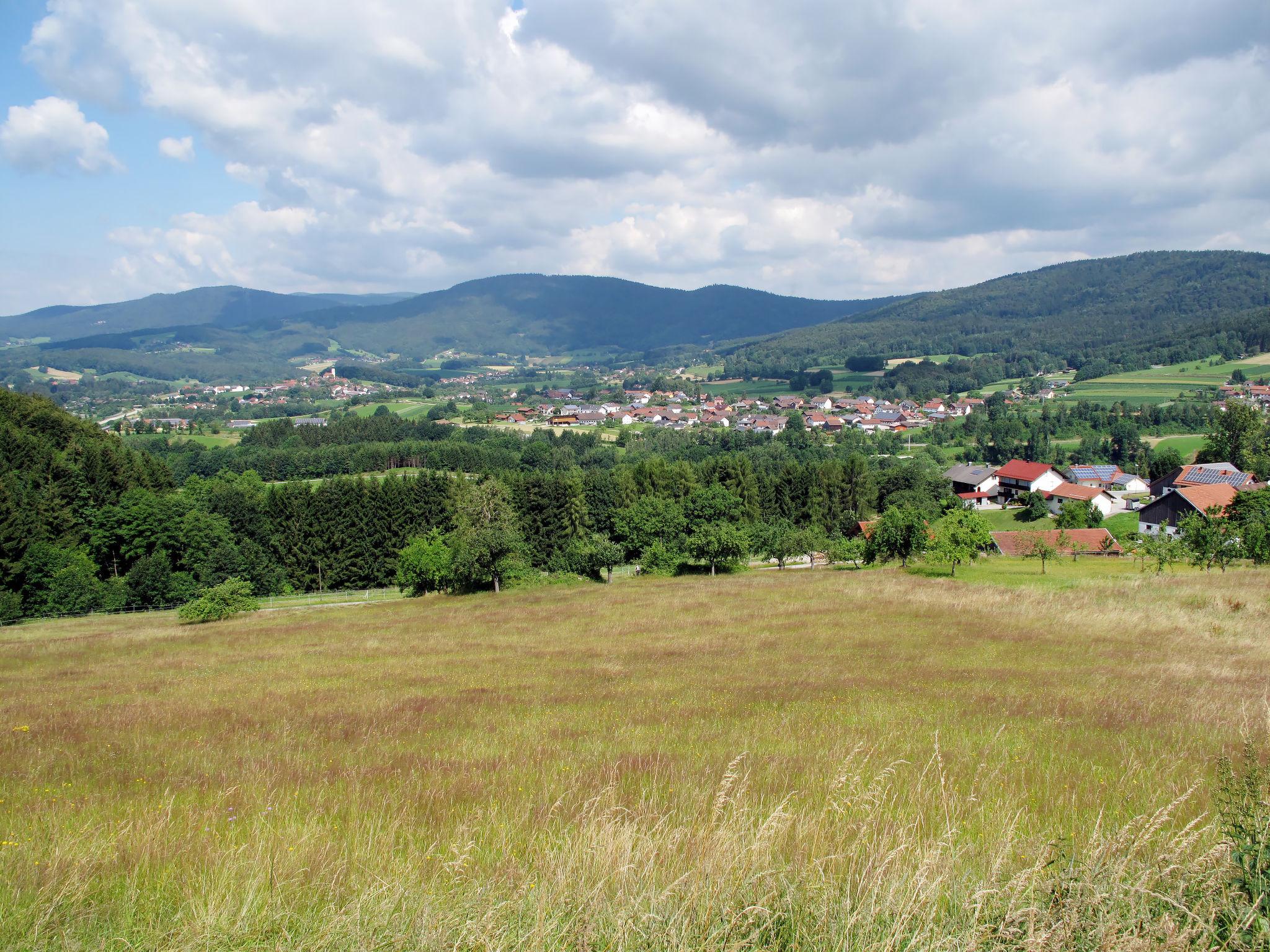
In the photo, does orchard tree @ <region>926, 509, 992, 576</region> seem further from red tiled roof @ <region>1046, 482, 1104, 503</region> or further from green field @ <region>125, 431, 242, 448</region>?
green field @ <region>125, 431, 242, 448</region>

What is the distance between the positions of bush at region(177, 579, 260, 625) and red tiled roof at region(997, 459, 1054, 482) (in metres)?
83.1

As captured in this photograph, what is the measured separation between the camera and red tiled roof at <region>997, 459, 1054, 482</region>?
8419cm

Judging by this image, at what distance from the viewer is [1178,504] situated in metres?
61.5

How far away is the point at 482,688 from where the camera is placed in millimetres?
13109

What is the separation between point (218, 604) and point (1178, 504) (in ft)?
240

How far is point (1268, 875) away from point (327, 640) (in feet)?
75.9

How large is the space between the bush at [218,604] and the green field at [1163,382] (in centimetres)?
15883

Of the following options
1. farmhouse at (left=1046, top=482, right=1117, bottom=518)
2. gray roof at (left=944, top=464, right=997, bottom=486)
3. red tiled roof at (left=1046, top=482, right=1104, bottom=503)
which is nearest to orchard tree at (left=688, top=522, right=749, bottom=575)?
farmhouse at (left=1046, top=482, right=1117, bottom=518)

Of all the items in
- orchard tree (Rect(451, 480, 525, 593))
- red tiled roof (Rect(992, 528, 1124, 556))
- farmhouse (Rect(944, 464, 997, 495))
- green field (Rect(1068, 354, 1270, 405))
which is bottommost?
farmhouse (Rect(944, 464, 997, 495))

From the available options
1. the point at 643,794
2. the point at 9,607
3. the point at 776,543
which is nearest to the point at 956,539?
the point at 776,543

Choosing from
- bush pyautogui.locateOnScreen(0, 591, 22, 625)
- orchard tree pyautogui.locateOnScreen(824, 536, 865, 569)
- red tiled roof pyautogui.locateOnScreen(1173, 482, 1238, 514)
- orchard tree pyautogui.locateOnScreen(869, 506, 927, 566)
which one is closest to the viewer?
bush pyautogui.locateOnScreen(0, 591, 22, 625)

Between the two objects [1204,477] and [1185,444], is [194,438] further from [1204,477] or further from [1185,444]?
[1185,444]

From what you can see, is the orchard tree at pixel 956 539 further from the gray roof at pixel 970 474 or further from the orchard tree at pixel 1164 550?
the gray roof at pixel 970 474

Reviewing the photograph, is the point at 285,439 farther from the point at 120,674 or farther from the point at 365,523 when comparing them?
the point at 120,674
